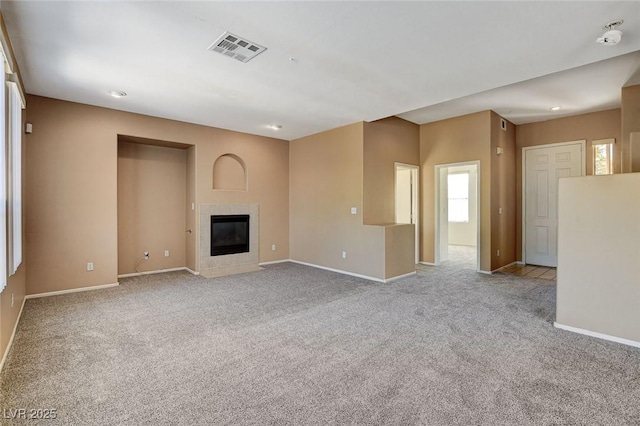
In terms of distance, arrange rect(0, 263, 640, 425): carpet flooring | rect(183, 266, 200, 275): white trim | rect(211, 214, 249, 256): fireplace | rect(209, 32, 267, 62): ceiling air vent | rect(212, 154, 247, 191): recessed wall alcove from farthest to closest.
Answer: rect(212, 154, 247, 191): recessed wall alcove, rect(211, 214, 249, 256): fireplace, rect(183, 266, 200, 275): white trim, rect(209, 32, 267, 62): ceiling air vent, rect(0, 263, 640, 425): carpet flooring

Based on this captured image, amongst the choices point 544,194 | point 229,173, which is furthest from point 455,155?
point 229,173

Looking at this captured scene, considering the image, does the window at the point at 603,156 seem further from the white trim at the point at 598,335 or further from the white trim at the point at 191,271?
the white trim at the point at 191,271

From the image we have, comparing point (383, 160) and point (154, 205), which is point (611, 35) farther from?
point (154, 205)

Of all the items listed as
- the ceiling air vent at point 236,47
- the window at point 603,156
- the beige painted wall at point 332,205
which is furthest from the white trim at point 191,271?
the window at point 603,156

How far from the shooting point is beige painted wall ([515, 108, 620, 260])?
5504 millimetres

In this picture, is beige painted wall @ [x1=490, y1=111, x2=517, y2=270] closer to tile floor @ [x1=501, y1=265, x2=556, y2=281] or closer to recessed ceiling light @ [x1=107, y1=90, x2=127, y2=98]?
tile floor @ [x1=501, y1=265, x2=556, y2=281]

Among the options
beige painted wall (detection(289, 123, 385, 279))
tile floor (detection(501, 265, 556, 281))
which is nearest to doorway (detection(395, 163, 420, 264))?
beige painted wall (detection(289, 123, 385, 279))

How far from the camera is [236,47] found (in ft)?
9.45

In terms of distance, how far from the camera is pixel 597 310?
2.97 metres

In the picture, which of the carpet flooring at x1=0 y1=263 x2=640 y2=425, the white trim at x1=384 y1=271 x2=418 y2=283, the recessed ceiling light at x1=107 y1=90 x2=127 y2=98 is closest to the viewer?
Answer: the carpet flooring at x1=0 y1=263 x2=640 y2=425

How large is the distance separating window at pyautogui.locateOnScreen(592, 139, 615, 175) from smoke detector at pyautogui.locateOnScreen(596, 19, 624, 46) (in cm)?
403

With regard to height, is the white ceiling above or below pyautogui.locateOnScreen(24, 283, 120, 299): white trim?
above

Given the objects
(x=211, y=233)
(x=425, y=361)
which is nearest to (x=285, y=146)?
(x=211, y=233)

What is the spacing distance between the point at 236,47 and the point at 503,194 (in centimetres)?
569
